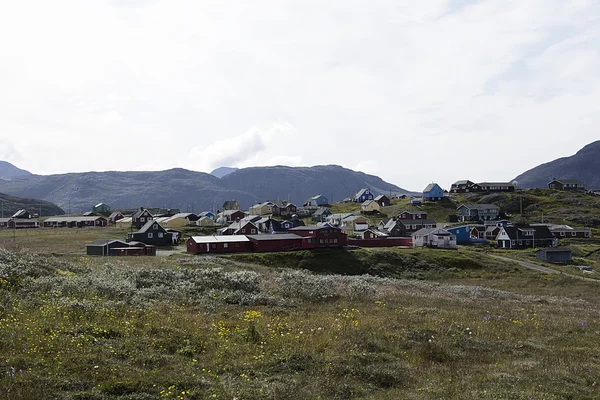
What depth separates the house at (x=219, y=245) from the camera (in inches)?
2832

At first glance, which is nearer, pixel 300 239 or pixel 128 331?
pixel 128 331

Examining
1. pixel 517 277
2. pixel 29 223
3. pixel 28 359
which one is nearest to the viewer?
pixel 28 359

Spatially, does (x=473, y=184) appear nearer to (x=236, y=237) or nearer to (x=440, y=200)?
(x=440, y=200)

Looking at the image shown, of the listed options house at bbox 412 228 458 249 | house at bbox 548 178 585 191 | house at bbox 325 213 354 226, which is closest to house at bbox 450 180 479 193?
house at bbox 548 178 585 191

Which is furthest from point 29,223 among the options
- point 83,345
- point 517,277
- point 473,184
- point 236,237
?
point 473,184

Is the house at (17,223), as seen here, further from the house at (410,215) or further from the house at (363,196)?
the house at (363,196)

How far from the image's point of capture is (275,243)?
75.2 meters

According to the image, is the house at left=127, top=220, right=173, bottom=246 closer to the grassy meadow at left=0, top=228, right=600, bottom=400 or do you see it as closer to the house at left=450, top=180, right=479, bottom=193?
the grassy meadow at left=0, top=228, right=600, bottom=400

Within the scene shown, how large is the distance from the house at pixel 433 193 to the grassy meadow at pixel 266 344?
140947 millimetres

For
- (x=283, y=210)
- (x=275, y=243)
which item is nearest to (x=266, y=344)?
(x=275, y=243)

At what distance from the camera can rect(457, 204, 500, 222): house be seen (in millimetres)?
139762

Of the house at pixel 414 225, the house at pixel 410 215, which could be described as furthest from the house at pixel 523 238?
the house at pixel 410 215

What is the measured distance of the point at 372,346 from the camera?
52.4 feet

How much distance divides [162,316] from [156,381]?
24.2 feet
